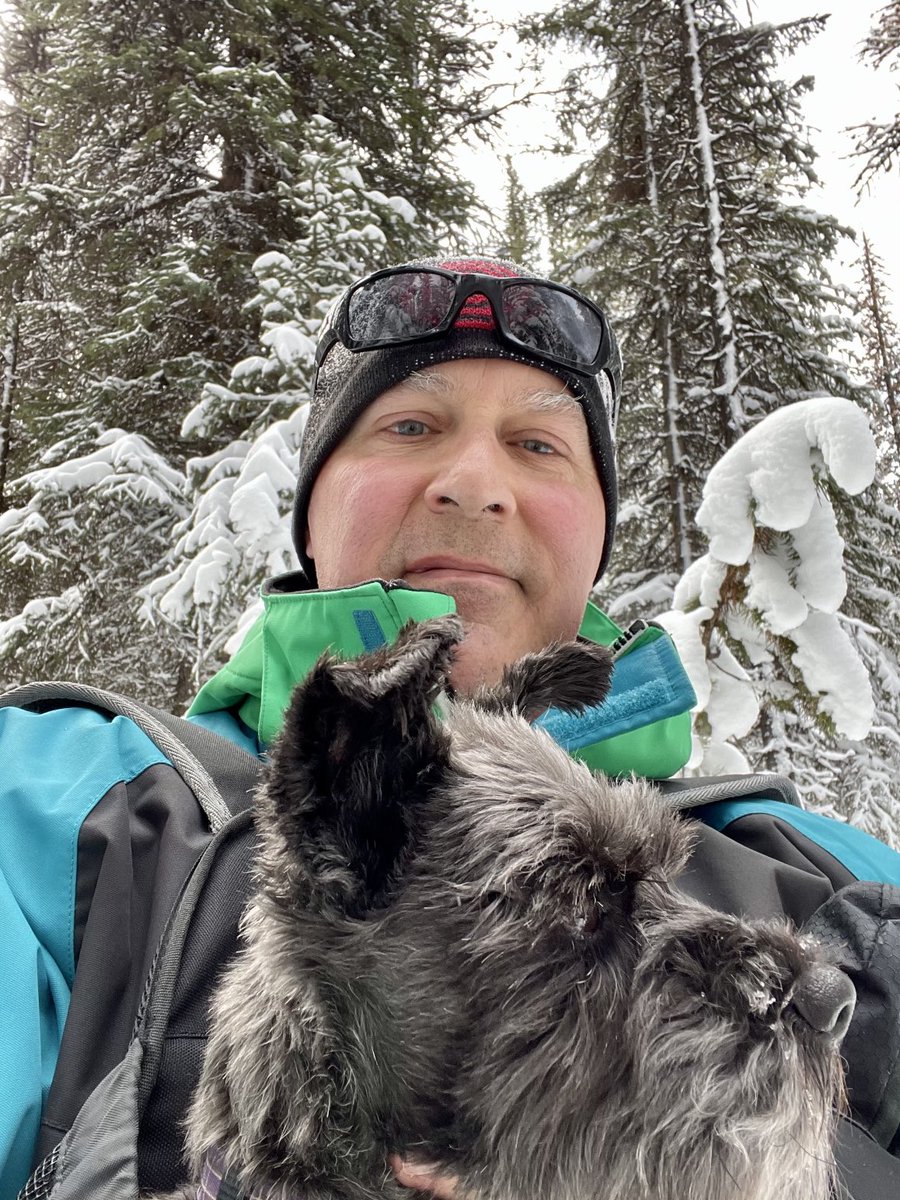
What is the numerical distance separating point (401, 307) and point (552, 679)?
6.05 ft

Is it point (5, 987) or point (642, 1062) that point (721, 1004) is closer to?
point (642, 1062)

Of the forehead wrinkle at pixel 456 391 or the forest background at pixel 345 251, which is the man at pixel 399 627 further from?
the forest background at pixel 345 251

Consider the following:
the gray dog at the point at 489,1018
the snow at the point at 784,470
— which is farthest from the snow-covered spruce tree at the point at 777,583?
the gray dog at the point at 489,1018

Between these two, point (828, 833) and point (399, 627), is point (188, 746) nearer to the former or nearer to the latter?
point (399, 627)

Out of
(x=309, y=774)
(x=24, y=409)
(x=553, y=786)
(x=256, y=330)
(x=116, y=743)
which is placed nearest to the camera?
(x=309, y=774)

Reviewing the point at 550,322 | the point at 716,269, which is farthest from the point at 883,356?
the point at 550,322

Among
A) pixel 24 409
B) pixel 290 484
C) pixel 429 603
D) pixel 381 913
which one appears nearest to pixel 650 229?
pixel 290 484

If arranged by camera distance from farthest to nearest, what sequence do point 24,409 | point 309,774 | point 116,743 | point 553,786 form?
point 24,409, point 116,743, point 553,786, point 309,774

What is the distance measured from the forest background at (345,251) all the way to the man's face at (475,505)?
6232 mm

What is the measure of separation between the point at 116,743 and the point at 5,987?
2.31ft

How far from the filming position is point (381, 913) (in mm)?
1605

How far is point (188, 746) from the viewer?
234 cm

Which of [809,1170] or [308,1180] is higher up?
[308,1180]

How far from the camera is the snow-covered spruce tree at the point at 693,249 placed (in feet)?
38.4
